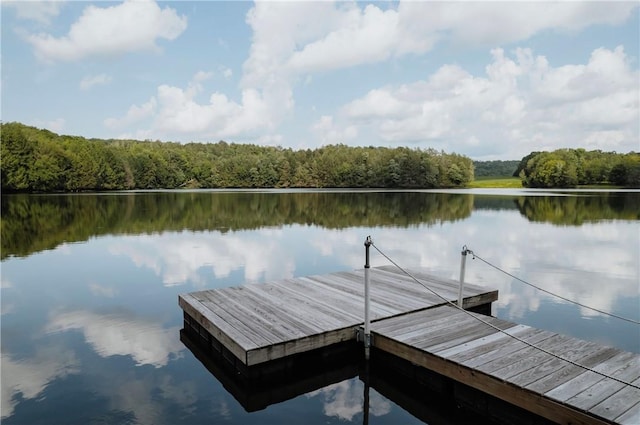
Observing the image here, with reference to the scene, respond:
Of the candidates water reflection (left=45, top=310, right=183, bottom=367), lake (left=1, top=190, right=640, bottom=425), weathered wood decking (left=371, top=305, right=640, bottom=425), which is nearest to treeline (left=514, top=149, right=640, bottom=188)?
lake (left=1, top=190, right=640, bottom=425)

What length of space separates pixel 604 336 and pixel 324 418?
200 inches

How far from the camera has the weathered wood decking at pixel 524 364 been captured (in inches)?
163

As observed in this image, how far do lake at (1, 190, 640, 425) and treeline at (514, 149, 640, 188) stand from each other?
208 feet

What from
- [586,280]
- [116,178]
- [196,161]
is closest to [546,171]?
[196,161]

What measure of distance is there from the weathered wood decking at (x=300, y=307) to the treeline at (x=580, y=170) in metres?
81.9

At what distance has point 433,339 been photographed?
19.2 feet

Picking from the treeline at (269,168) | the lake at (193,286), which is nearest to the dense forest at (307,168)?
the treeline at (269,168)

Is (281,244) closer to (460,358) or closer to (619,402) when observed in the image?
(460,358)

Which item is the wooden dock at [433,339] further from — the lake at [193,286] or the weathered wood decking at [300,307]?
the lake at [193,286]

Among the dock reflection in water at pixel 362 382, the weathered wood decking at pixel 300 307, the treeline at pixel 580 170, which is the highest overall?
the treeline at pixel 580 170

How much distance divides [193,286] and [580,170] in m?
90.4

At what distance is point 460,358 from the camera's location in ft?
16.9

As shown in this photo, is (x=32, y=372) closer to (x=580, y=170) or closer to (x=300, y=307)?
(x=300, y=307)

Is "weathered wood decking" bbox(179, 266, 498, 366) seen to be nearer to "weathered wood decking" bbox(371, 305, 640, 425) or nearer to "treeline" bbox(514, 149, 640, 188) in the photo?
"weathered wood decking" bbox(371, 305, 640, 425)
